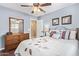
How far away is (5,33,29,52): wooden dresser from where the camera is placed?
149 cm

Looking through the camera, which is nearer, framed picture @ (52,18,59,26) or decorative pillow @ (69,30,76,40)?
decorative pillow @ (69,30,76,40)

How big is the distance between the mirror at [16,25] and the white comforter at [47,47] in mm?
207

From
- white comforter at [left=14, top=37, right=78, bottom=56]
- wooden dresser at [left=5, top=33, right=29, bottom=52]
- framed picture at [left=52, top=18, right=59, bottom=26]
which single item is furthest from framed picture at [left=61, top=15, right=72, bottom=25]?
wooden dresser at [left=5, top=33, right=29, bottom=52]

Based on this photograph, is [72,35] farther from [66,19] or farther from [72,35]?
[66,19]

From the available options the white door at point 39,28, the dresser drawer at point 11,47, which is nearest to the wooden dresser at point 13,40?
the dresser drawer at point 11,47

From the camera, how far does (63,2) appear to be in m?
1.50

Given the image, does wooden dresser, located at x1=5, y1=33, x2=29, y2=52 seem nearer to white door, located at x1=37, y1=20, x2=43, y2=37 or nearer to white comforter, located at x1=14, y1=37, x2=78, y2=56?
white comforter, located at x1=14, y1=37, x2=78, y2=56

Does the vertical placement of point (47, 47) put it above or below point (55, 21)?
below

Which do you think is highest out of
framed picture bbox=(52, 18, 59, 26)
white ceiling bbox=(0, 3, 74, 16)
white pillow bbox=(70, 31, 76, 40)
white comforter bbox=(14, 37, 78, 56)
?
white ceiling bbox=(0, 3, 74, 16)

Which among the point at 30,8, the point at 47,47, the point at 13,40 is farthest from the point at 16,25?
the point at 47,47

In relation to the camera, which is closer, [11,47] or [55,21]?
[11,47]

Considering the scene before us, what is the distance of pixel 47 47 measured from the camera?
1.48 m

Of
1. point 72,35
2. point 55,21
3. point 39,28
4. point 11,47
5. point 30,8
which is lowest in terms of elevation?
point 11,47

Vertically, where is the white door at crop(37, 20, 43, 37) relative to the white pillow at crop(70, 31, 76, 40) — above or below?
above
